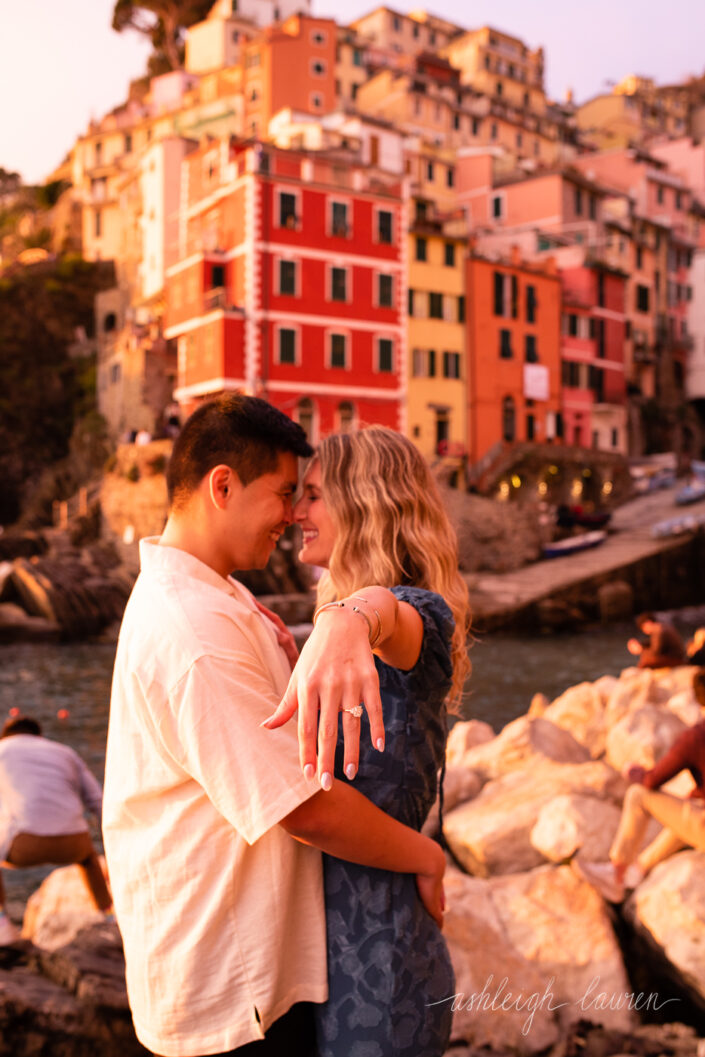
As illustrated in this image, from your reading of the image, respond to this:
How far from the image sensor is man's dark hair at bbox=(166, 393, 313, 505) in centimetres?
206

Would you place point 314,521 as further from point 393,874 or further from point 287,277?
point 287,277

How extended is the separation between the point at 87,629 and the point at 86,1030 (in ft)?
79.8

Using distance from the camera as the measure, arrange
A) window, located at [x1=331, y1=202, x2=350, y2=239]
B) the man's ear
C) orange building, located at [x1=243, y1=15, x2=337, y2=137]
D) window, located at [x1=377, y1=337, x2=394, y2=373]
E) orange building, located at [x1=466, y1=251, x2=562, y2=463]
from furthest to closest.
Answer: orange building, located at [x1=243, y1=15, x2=337, y2=137] < orange building, located at [x1=466, y1=251, x2=562, y2=463] < window, located at [x1=377, y1=337, x2=394, y2=373] < window, located at [x1=331, y1=202, x2=350, y2=239] < the man's ear

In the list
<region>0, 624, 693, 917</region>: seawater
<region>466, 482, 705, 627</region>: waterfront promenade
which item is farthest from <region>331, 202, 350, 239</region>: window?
<region>0, 624, 693, 917</region>: seawater

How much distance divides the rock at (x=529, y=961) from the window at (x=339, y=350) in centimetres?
2790

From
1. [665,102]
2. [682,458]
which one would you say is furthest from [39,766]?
[665,102]

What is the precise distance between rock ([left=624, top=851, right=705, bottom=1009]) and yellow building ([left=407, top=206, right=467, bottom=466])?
2972 cm

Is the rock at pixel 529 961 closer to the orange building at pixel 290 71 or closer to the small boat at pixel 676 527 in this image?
the small boat at pixel 676 527

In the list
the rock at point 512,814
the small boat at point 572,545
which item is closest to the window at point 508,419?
the small boat at point 572,545

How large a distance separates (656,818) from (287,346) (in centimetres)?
2704

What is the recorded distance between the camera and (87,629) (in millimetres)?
→ 26938

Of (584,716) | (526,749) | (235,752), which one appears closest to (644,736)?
(526,749)

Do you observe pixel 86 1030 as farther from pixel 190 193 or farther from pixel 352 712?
pixel 190 193

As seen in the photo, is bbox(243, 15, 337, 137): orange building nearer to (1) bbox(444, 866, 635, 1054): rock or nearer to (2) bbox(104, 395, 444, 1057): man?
(1) bbox(444, 866, 635, 1054): rock
